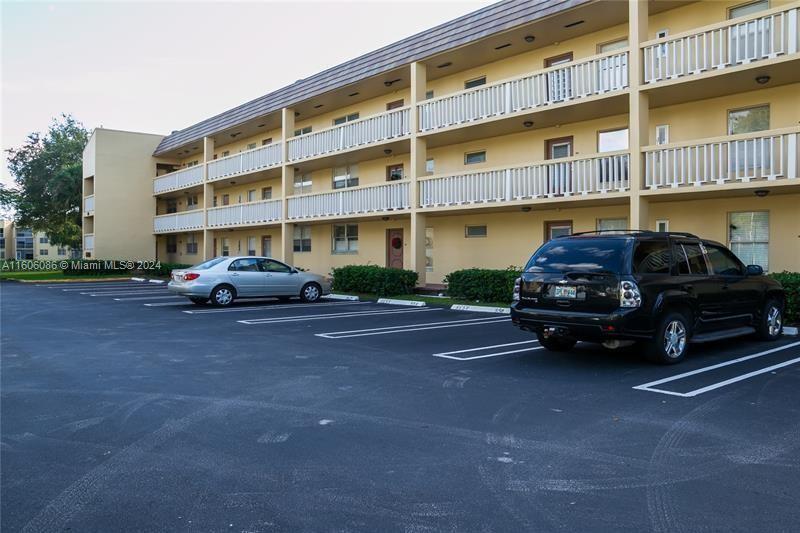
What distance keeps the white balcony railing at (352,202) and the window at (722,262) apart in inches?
494

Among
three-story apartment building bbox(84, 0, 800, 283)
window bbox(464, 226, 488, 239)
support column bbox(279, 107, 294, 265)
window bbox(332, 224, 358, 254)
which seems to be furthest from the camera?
support column bbox(279, 107, 294, 265)

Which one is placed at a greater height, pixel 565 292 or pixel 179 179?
pixel 179 179

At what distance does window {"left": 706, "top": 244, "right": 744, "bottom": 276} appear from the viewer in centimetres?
941

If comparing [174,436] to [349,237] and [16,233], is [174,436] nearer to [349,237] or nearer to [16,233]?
[349,237]

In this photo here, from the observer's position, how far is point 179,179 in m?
36.8

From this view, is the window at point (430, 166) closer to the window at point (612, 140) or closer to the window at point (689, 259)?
the window at point (612, 140)

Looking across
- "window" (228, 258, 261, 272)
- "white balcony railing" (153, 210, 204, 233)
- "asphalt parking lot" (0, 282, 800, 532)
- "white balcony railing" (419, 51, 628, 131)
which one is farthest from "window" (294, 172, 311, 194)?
"asphalt parking lot" (0, 282, 800, 532)

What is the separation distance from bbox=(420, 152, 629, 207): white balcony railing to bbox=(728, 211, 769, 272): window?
297 cm

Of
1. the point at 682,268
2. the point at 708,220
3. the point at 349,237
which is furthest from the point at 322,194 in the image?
the point at 682,268

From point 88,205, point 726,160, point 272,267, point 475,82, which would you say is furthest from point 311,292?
point 88,205

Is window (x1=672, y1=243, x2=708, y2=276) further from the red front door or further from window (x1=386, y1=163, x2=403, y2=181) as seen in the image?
window (x1=386, y1=163, x2=403, y2=181)

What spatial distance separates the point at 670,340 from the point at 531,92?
10.8 metres

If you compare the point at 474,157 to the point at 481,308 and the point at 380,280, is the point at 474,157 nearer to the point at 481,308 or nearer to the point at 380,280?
the point at 380,280

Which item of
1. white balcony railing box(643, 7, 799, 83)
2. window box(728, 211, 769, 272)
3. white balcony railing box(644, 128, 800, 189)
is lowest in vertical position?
window box(728, 211, 769, 272)
